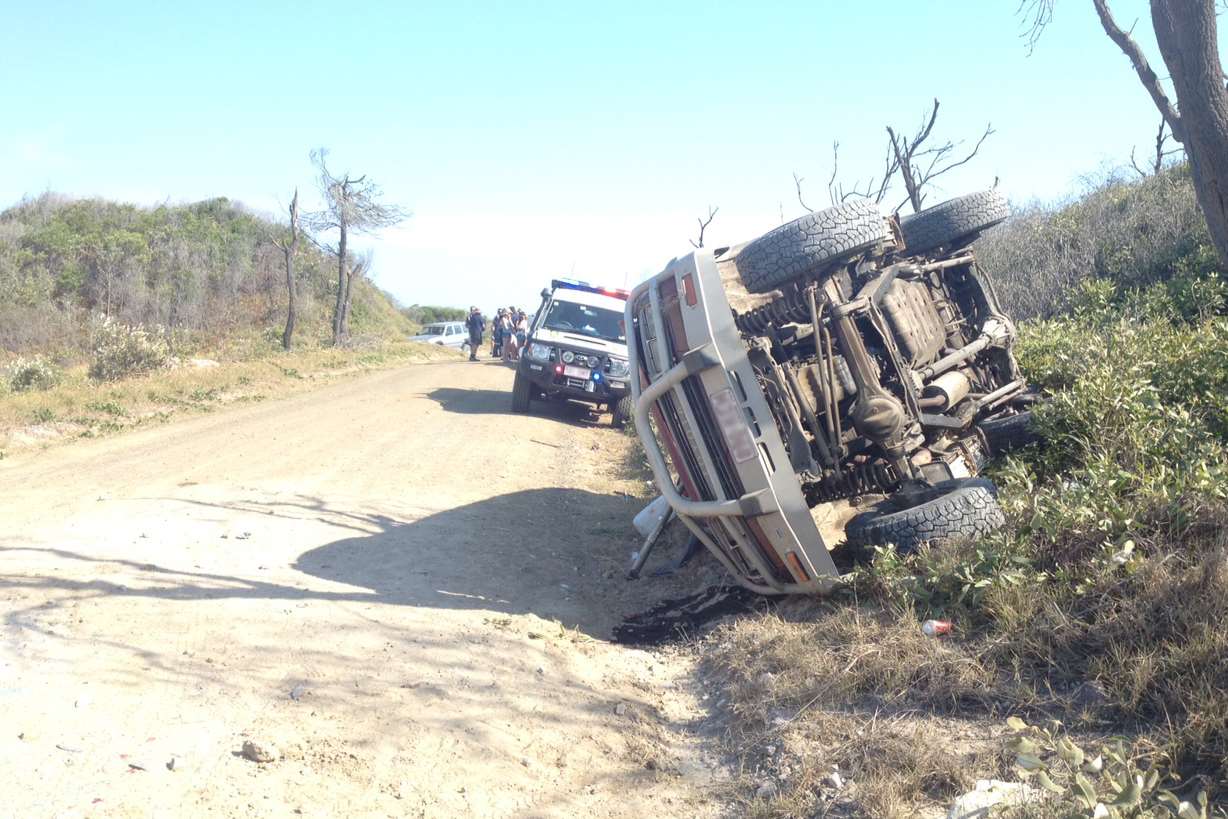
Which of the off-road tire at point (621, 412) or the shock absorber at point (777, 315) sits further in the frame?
the off-road tire at point (621, 412)

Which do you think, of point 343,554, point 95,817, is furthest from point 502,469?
point 95,817

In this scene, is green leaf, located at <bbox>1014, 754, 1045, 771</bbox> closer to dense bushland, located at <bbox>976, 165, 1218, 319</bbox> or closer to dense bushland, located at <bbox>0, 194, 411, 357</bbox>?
dense bushland, located at <bbox>976, 165, 1218, 319</bbox>

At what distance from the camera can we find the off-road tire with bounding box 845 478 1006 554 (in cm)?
511

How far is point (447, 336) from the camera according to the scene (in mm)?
40688

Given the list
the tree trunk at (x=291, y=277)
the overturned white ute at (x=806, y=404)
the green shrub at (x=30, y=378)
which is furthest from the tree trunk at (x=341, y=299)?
the overturned white ute at (x=806, y=404)

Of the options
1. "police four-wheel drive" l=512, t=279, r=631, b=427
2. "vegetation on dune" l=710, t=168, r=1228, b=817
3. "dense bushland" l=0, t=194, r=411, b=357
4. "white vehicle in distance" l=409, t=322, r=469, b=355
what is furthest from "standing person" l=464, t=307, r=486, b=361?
"vegetation on dune" l=710, t=168, r=1228, b=817

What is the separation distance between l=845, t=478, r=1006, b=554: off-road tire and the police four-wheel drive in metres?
9.58

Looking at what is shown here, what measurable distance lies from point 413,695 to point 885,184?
20.6 m

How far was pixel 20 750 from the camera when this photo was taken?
379 cm

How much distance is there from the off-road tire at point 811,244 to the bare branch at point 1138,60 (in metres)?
2.80

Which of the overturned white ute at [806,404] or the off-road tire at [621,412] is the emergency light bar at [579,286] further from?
the overturned white ute at [806,404]

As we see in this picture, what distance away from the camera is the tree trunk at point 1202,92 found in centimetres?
524

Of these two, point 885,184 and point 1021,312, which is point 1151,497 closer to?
point 1021,312

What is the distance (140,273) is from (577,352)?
2649 centimetres
